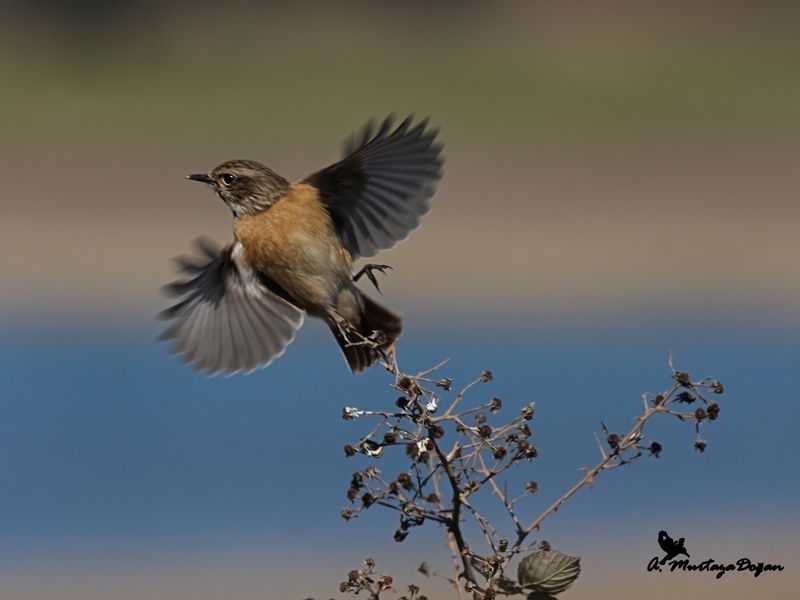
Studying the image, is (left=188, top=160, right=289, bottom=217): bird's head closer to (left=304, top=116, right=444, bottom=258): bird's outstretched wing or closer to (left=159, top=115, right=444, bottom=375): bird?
(left=159, top=115, right=444, bottom=375): bird

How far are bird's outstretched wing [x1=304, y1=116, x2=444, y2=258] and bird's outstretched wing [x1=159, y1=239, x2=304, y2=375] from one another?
1.17ft

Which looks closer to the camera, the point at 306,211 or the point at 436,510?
the point at 436,510

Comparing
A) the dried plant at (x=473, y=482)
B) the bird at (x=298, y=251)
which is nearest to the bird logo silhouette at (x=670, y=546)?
the dried plant at (x=473, y=482)

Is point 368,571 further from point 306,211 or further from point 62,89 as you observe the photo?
point 62,89

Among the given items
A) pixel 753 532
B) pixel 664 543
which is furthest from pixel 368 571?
pixel 753 532

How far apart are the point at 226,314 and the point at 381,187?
0.73m

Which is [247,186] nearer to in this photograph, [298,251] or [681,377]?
[298,251]

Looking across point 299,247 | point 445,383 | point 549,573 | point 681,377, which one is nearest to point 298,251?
point 299,247

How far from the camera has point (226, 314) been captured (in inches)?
235

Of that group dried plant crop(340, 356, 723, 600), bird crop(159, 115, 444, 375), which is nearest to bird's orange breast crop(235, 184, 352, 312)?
bird crop(159, 115, 444, 375)

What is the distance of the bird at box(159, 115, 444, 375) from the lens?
5746mm

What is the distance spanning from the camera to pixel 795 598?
26.8ft

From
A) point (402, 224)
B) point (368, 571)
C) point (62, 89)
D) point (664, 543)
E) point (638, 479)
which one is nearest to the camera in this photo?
point (368, 571)

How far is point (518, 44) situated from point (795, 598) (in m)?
27.7
